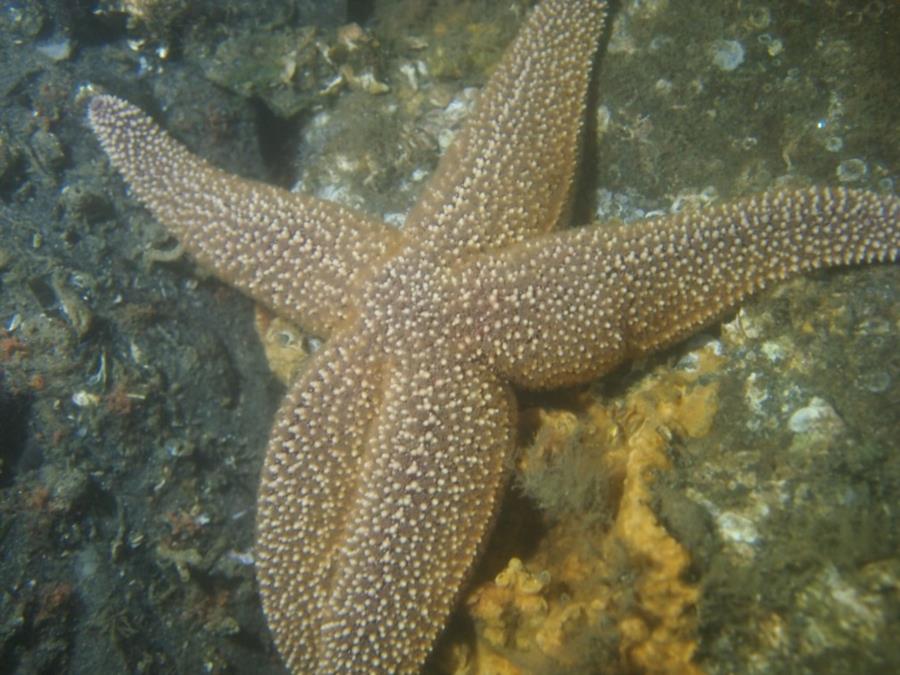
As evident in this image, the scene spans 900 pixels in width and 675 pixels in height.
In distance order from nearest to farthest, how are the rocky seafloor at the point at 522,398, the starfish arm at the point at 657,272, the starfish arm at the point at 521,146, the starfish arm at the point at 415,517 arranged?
1. the rocky seafloor at the point at 522,398
2. the starfish arm at the point at 415,517
3. the starfish arm at the point at 657,272
4. the starfish arm at the point at 521,146

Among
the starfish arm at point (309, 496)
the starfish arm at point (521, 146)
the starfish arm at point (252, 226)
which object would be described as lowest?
the starfish arm at point (309, 496)

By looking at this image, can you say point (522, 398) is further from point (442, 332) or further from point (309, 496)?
point (309, 496)

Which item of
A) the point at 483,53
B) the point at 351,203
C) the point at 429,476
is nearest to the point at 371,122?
the point at 351,203

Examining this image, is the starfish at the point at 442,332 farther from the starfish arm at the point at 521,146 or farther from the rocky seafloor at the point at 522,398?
the rocky seafloor at the point at 522,398

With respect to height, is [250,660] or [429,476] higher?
[429,476]

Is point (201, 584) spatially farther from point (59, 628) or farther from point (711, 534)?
point (711, 534)

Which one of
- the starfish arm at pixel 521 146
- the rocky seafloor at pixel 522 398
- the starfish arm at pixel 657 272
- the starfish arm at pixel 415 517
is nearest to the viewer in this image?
the rocky seafloor at pixel 522 398

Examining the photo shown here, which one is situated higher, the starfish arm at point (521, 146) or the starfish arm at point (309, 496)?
the starfish arm at point (521, 146)

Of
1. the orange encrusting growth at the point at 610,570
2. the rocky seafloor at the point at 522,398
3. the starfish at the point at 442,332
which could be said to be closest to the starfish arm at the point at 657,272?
the starfish at the point at 442,332
